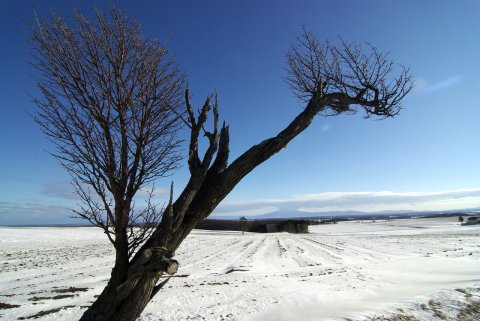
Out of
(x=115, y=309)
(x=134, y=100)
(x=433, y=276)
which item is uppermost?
(x=134, y=100)

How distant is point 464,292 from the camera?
30.4ft

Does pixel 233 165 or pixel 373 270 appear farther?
pixel 373 270

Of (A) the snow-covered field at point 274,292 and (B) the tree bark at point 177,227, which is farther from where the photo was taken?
(A) the snow-covered field at point 274,292

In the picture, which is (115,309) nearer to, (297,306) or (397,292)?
(297,306)

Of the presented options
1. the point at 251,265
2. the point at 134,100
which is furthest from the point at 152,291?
the point at 251,265

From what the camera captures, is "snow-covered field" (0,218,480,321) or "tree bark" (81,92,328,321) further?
"snow-covered field" (0,218,480,321)

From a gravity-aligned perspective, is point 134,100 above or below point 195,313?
above

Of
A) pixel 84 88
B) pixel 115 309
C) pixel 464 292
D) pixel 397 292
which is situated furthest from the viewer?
pixel 397 292

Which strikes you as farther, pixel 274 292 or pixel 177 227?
pixel 274 292

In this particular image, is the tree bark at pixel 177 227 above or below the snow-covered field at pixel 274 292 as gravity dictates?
above

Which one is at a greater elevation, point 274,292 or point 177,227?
point 177,227

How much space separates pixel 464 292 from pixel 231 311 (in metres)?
6.33

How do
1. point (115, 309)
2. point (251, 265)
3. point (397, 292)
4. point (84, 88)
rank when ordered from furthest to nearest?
point (251, 265) → point (397, 292) → point (84, 88) → point (115, 309)

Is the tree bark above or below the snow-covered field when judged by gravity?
above
